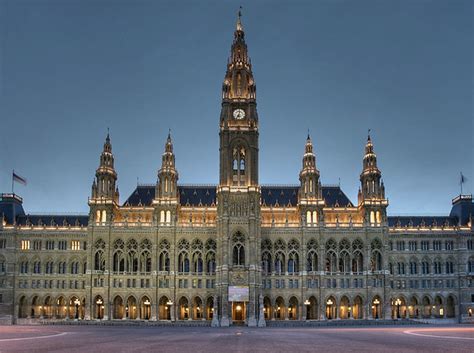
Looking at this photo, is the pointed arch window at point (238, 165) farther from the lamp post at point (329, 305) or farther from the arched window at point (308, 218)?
the lamp post at point (329, 305)

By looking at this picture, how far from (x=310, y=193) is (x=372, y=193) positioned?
1522 cm

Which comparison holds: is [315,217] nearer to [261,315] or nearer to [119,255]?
[261,315]

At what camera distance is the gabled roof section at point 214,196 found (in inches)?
6284

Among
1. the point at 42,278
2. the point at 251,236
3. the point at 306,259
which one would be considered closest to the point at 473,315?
the point at 306,259

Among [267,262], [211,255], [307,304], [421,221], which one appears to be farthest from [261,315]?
[421,221]

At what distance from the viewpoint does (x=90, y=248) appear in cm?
14438

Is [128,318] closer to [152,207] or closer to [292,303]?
[152,207]

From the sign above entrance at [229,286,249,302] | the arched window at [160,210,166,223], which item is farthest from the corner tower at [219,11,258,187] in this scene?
the sign above entrance at [229,286,249,302]

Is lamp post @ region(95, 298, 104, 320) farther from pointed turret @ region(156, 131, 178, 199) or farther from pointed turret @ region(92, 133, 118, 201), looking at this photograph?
pointed turret @ region(156, 131, 178, 199)

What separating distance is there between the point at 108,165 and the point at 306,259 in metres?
53.3

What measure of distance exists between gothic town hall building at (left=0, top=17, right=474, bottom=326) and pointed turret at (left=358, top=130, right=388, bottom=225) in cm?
28

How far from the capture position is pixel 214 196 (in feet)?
531

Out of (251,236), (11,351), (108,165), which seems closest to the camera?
(11,351)

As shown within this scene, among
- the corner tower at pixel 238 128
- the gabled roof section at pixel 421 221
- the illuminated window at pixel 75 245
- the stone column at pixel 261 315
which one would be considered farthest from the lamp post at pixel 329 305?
the illuminated window at pixel 75 245
